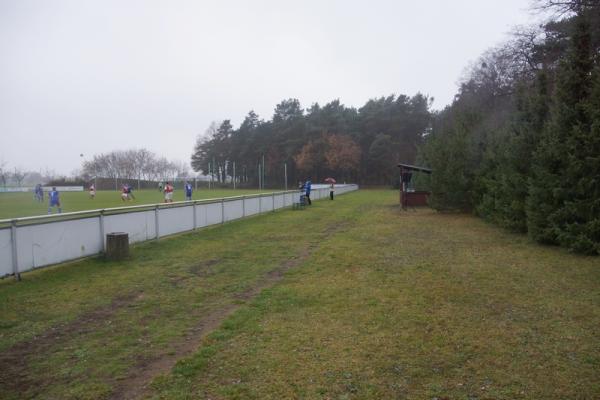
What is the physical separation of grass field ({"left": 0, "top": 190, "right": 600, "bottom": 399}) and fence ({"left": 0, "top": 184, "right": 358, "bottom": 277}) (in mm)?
375

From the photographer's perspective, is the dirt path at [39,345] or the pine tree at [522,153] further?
the pine tree at [522,153]

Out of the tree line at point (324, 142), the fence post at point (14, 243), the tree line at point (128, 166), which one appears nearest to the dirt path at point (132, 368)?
the fence post at point (14, 243)

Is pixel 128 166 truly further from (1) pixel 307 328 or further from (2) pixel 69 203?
(1) pixel 307 328

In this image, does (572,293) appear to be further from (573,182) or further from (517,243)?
(517,243)

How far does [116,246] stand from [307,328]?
21.1 feet

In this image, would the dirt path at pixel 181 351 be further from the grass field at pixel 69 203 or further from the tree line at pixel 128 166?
the tree line at pixel 128 166

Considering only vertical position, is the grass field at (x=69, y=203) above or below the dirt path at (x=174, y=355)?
above

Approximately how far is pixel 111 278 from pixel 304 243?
19.3ft

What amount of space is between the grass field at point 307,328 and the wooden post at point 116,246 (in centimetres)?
26

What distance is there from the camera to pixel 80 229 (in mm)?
9719

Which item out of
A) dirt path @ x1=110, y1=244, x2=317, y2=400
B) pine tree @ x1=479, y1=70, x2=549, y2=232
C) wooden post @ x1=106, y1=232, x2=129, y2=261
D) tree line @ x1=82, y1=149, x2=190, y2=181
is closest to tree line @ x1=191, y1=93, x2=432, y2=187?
tree line @ x1=82, y1=149, x2=190, y2=181

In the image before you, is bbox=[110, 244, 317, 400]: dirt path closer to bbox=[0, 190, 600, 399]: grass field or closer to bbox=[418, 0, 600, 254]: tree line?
bbox=[0, 190, 600, 399]: grass field

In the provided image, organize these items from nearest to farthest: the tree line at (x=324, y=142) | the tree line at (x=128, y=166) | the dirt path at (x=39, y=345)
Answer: the dirt path at (x=39, y=345)
the tree line at (x=324, y=142)
the tree line at (x=128, y=166)

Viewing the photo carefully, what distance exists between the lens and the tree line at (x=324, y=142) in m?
70.6
